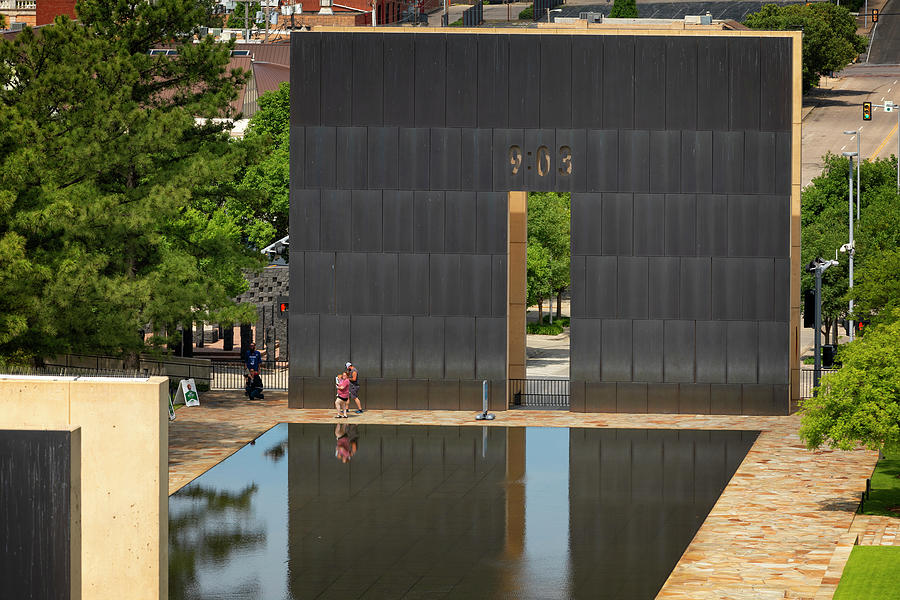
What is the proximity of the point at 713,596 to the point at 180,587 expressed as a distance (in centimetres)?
877

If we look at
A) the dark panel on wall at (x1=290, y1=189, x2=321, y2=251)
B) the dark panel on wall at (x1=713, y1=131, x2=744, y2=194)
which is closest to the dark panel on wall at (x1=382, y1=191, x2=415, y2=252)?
the dark panel on wall at (x1=290, y1=189, x2=321, y2=251)

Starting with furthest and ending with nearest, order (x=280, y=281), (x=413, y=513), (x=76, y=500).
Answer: (x=280, y=281), (x=413, y=513), (x=76, y=500)

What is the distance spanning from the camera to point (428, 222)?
44.3 metres

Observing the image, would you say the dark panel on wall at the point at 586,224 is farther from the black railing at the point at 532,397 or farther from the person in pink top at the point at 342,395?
the person in pink top at the point at 342,395

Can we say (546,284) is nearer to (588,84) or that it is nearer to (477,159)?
(477,159)

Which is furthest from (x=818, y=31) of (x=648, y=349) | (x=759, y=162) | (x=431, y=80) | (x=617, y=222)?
(x=431, y=80)

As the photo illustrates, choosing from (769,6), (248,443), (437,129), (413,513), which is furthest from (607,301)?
(769,6)

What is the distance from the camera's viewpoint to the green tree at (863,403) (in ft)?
96.5

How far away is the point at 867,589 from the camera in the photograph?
24.4 metres

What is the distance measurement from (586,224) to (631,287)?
2.27 m

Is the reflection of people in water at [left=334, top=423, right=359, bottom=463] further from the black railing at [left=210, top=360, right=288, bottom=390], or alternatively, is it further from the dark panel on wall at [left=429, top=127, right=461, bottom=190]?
the black railing at [left=210, top=360, right=288, bottom=390]

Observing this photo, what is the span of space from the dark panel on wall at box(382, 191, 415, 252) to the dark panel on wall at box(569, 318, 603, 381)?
5.49 meters

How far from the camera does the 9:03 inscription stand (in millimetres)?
44062

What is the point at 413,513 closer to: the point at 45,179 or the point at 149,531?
the point at 149,531
